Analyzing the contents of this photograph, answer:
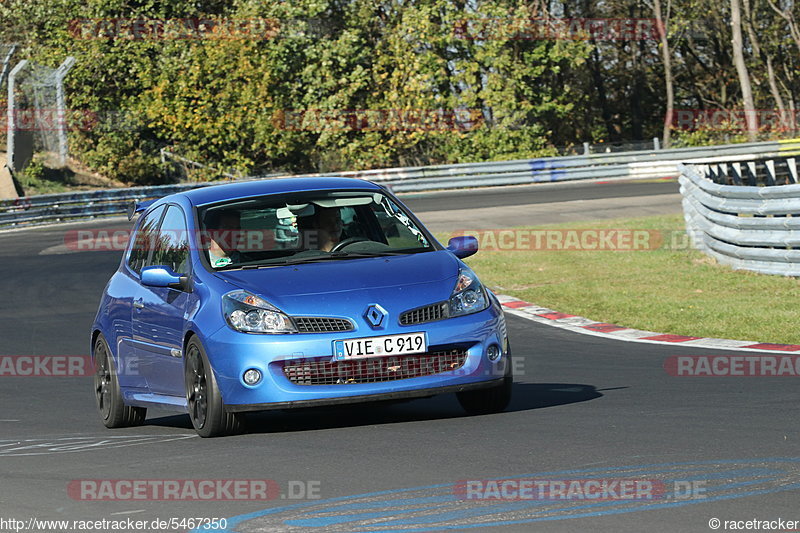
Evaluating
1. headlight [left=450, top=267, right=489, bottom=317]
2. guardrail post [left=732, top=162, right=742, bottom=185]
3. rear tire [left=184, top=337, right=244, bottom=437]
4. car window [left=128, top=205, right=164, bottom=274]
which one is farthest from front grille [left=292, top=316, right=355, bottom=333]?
guardrail post [left=732, top=162, right=742, bottom=185]

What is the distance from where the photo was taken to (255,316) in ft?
24.7

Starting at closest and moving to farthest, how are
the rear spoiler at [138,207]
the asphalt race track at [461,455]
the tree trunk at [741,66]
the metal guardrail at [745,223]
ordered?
the asphalt race track at [461,455] → the rear spoiler at [138,207] → the metal guardrail at [745,223] → the tree trunk at [741,66]

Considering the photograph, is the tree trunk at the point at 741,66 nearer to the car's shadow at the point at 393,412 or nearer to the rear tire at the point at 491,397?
the car's shadow at the point at 393,412

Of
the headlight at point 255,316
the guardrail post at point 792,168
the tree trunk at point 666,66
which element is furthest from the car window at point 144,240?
the tree trunk at point 666,66

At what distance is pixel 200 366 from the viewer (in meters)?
7.72

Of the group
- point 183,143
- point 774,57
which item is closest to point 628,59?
point 774,57

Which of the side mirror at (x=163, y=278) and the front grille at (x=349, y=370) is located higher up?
the side mirror at (x=163, y=278)

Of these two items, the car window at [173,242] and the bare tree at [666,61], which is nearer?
the car window at [173,242]

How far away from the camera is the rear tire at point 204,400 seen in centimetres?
753

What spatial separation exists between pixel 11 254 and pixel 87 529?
67.8 ft

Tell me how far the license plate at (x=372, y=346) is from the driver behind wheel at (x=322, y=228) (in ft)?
3.82

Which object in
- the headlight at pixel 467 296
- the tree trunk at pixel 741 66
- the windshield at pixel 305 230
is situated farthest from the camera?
the tree trunk at pixel 741 66

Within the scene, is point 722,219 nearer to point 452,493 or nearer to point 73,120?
point 452,493

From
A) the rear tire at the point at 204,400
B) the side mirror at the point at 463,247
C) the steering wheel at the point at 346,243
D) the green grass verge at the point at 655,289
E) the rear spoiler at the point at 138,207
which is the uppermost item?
the rear spoiler at the point at 138,207
